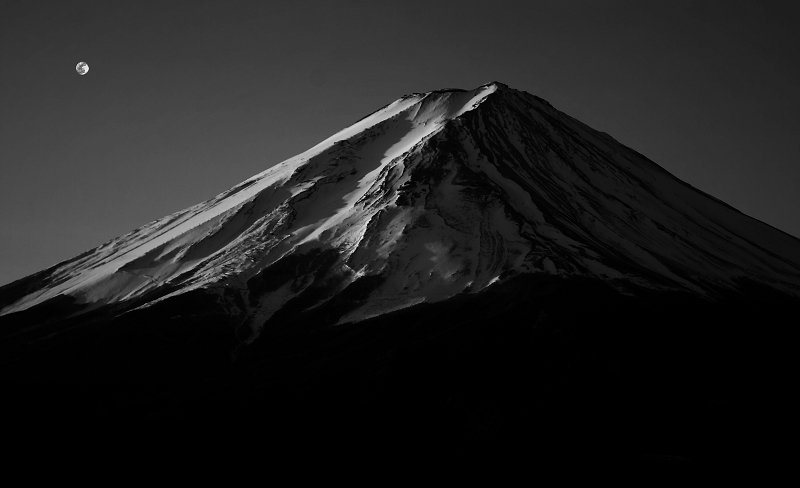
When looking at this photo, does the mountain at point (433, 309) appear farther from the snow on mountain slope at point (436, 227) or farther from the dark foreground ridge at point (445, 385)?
the snow on mountain slope at point (436, 227)

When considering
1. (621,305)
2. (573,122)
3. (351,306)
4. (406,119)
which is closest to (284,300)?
(351,306)

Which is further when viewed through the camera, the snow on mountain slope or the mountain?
the snow on mountain slope

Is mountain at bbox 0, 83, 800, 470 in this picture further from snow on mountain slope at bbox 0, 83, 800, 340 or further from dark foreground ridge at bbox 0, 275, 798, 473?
snow on mountain slope at bbox 0, 83, 800, 340

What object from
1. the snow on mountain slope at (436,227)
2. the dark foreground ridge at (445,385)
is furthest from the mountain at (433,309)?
the snow on mountain slope at (436,227)

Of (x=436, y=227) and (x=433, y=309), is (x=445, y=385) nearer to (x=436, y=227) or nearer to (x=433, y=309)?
(x=433, y=309)

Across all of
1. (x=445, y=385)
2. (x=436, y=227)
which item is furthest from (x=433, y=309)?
(x=436, y=227)

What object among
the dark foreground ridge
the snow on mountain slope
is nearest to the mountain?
the dark foreground ridge
